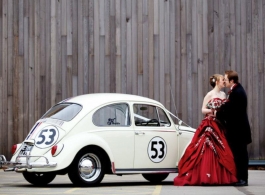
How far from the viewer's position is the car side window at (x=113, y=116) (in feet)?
50.3

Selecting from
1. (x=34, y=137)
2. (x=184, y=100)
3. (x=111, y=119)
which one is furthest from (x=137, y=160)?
(x=184, y=100)

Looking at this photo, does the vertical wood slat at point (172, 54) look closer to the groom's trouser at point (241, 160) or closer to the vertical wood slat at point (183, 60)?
the vertical wood slat at point (183, 60)

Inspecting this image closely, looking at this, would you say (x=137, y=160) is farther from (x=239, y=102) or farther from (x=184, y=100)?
(x=184, y=100)

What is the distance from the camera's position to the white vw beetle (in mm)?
14594

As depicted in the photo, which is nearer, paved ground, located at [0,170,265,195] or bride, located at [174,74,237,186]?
paved ground, located at [0,170,265,195]

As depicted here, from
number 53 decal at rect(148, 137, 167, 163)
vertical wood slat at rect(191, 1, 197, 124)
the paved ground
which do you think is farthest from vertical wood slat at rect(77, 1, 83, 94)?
number 53 decal at rect(148, 137, 167, 163)

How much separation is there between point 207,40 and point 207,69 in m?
0.71

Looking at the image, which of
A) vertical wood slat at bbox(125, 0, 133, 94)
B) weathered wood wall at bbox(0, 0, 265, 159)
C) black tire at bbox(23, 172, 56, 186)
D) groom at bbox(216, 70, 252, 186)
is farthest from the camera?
vertical wood slat at bbox(125, 0, 133, 94)

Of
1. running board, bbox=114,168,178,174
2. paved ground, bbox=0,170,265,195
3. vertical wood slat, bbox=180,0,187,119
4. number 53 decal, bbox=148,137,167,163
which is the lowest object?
paved ground, bbox=0,170,265,195

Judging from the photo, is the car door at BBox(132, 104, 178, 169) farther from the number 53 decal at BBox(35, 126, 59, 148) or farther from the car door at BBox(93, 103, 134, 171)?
the number 53 decal at BBox(35, 126, 59, 148)

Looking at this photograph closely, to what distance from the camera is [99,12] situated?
20875 millimetres

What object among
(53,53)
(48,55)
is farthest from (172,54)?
(48,55)

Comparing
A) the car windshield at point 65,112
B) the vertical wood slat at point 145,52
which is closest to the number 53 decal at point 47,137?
the car windshield at point 65,112

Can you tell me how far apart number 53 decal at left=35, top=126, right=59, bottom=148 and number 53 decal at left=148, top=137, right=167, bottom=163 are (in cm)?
186
